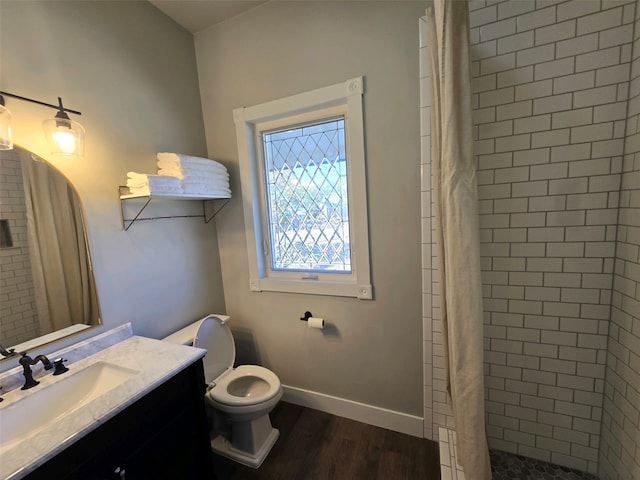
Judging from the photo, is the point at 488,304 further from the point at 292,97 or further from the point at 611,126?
the point at 292,97

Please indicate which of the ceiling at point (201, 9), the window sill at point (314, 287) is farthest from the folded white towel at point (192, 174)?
the ceiling at point (201, 9)

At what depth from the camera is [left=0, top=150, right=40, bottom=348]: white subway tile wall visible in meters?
1.02

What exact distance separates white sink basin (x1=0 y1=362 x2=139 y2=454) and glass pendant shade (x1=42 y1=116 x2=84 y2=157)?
0.94 metres

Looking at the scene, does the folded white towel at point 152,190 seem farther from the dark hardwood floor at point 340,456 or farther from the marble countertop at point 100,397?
the dark hardwood floor at point 340,456

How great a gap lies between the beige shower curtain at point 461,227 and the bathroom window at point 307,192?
0.62 m

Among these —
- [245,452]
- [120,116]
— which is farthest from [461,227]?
[120,116]

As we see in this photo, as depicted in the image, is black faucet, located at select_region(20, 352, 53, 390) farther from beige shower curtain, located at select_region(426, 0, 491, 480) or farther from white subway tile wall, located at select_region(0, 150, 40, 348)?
beige shower curtain, located at select_region(426, 0, 491, 480)

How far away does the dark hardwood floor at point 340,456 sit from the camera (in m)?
1.40

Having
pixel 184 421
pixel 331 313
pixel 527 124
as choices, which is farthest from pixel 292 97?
pixel 184 421

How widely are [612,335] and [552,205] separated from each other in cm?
61

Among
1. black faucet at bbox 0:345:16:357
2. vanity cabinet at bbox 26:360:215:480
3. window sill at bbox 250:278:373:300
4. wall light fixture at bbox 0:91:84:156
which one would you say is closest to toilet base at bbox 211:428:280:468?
vanity cabinet at bbox 26:360:215:480

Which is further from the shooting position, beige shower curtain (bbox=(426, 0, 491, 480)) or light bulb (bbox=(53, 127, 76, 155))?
light bulb (bbox=(53, 127, 76, 155))

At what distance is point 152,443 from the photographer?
1015 mm

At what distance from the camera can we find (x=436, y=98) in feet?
3.41
